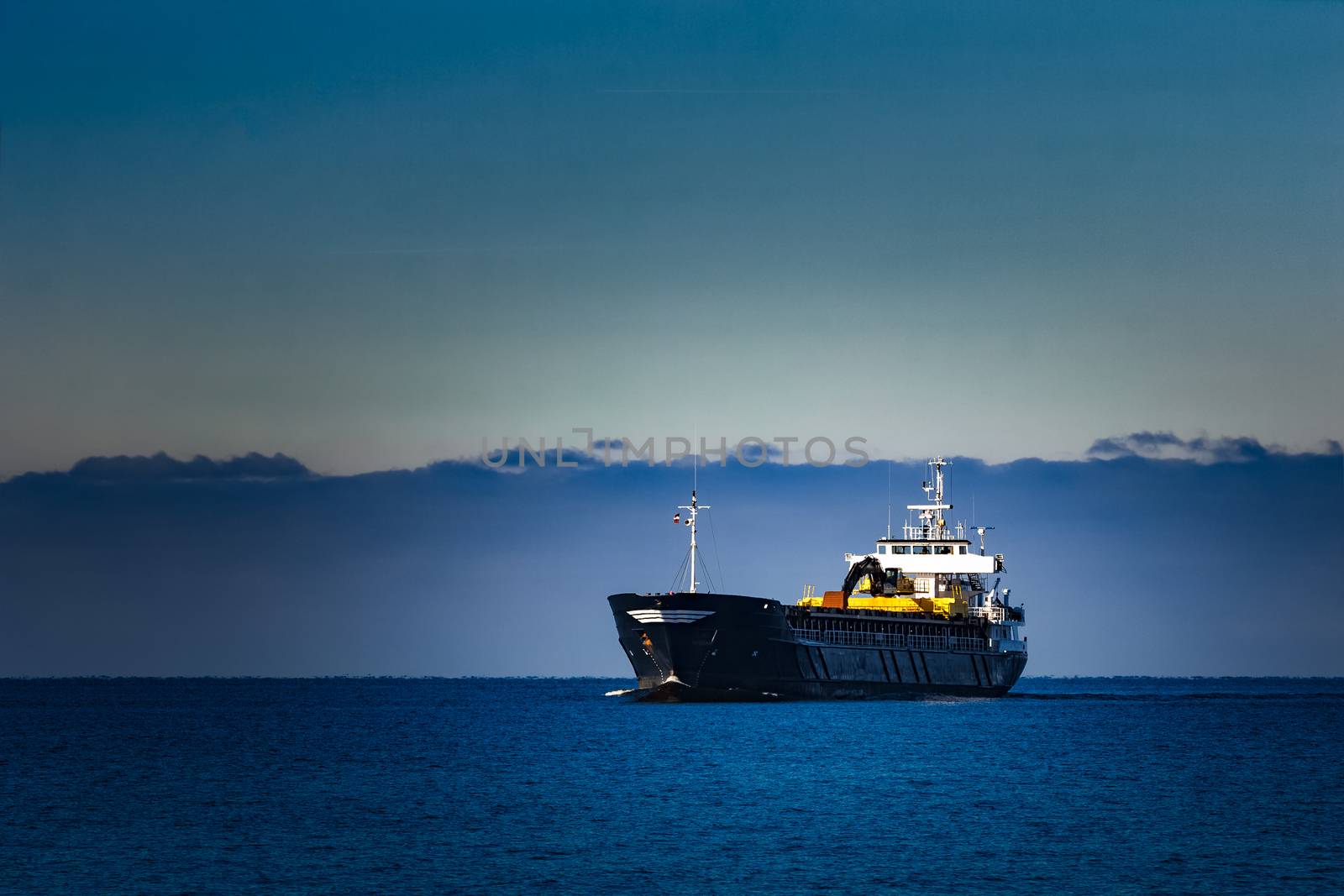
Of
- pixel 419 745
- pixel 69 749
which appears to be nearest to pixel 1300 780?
pixel 419 745

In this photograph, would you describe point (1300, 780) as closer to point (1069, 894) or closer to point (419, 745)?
point (1069, 894)

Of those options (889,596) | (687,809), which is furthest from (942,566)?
(687,809)

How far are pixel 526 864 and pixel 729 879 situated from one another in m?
5.56

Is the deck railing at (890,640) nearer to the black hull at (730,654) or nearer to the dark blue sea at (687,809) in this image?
the black hull at (730,654)

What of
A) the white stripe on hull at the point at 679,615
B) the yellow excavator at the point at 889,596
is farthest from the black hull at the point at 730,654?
the yellow excavator at the point at 889,596

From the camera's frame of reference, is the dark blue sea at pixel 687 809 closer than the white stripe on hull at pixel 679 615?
Yes

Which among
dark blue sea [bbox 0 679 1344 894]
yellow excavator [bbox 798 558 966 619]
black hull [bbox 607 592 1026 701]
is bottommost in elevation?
dark blue sea [bbox 0 679 1344 894]

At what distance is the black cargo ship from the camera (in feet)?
298

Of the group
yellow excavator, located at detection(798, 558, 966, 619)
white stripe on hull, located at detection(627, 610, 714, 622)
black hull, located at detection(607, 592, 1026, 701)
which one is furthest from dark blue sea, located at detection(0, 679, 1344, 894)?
yellow excavator, located at detection(798, 558, 966, 619)

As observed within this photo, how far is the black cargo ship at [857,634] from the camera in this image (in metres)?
90.9

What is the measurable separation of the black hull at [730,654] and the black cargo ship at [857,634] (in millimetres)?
86

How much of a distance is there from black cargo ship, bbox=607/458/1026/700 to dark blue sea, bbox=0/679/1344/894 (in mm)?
4007

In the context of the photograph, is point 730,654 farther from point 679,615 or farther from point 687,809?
point 687,809

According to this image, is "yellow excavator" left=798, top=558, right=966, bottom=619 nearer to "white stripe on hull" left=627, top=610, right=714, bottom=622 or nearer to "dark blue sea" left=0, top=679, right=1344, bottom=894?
"dark blue sea" left=0, top=679, right=1344, bottom=894
